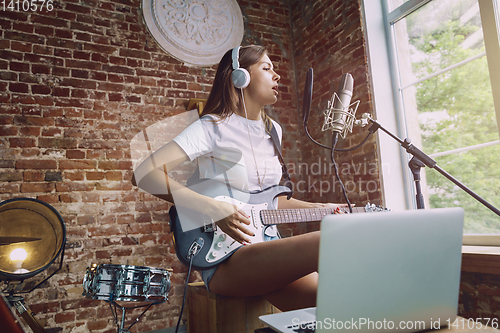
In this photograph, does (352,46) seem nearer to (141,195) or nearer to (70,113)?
(141,195)

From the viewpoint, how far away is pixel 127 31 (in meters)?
2.68

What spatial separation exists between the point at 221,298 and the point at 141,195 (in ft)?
4.57

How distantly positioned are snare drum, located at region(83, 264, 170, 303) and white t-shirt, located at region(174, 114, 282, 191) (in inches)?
20.9

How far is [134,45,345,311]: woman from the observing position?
1102 mm

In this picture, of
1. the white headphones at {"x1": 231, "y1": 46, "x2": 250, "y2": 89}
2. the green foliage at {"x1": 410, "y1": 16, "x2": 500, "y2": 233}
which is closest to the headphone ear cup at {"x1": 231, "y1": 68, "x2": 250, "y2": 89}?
the white headphones at {"x1": 231, "y1": 46, "x2": 250, "y2": 89}

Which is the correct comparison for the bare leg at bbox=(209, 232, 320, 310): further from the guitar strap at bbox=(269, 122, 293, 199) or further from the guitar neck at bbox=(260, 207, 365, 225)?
the guitar strap at bbox=(269, 122, 293, 199)

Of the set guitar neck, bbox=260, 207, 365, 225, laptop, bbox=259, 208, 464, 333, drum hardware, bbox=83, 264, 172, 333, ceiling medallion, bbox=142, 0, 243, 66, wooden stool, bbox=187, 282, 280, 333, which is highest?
ceiling medallion, bbox=142, 0, 243, 66

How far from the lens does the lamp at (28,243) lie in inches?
69.4

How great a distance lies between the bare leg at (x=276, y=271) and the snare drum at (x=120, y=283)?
0.36 meters

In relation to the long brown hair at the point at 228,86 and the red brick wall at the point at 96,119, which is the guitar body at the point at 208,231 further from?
the red brick wall at the point at 96,119

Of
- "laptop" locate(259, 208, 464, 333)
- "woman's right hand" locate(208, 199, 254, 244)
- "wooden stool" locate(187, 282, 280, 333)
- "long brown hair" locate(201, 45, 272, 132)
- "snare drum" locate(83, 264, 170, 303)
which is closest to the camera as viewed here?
"laptop" locate(259, 208, 464, 333)

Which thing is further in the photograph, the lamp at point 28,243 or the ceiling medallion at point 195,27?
the ceiling medallion at point 195,27

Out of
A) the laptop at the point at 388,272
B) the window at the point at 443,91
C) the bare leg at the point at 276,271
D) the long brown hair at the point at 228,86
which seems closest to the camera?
the laptop at the point at 388,272

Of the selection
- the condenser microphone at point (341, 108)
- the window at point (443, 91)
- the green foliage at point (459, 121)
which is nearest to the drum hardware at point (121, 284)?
the condenser microphone at point (341, 108)
